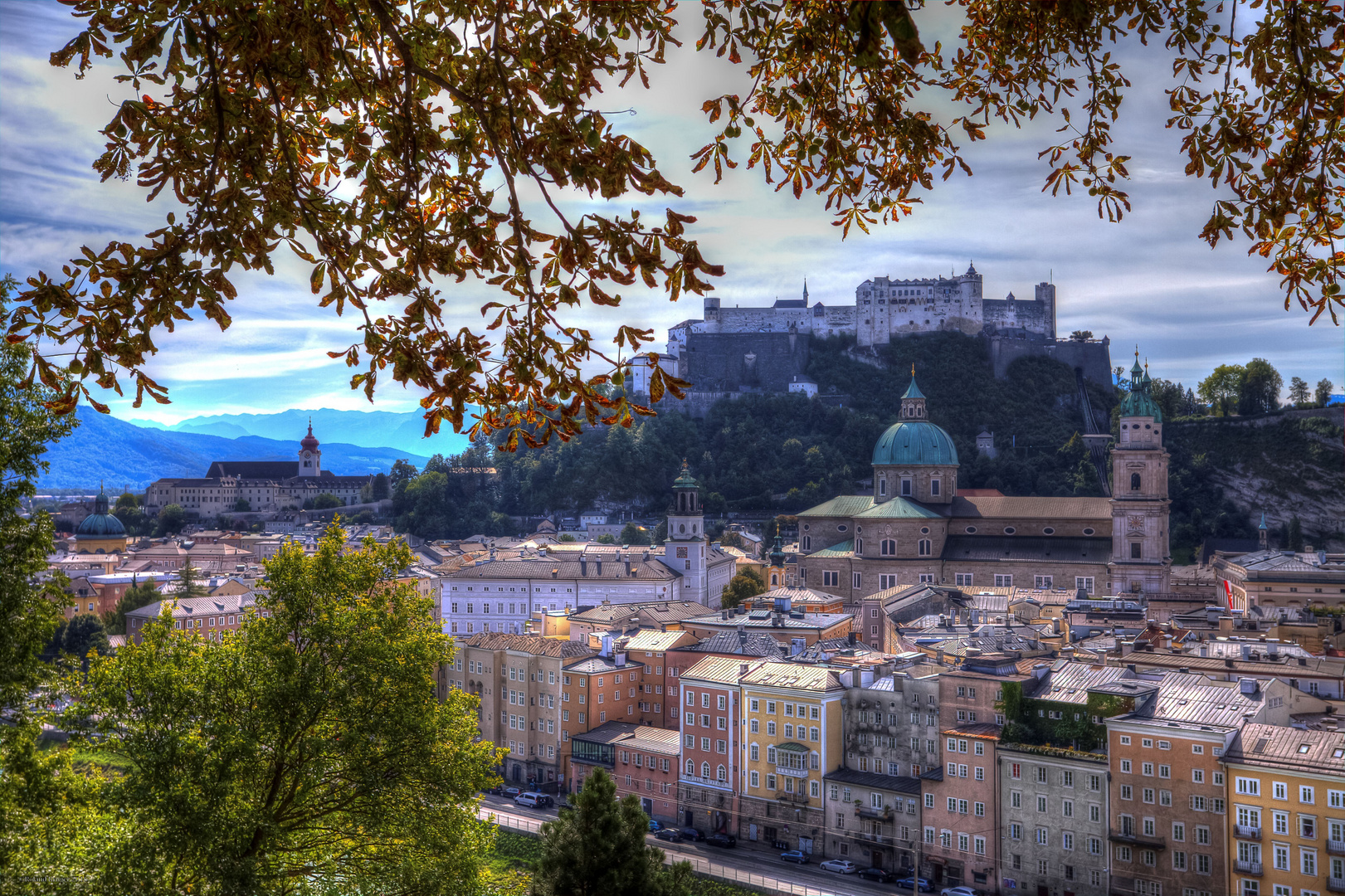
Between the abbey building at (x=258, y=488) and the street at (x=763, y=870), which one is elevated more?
the abbey building at (x=258, y=488)

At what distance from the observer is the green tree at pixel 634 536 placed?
68500 millimetres

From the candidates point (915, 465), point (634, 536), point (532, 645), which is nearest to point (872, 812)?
point (532, 645)

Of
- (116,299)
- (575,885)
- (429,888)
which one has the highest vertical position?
(116,299)

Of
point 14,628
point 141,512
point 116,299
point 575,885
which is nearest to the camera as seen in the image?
point 116,299

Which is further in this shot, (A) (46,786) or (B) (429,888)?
(B) (429,888)

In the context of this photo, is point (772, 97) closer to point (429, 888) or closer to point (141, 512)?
point (429, 888)

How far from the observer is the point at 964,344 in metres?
80.9

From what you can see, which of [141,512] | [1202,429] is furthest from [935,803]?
[141,512]

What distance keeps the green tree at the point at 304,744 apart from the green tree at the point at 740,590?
36555mm

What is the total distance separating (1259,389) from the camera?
236 feet

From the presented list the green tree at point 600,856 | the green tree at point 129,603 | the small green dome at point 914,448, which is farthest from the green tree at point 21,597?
Result: the small green dome at point 914,448

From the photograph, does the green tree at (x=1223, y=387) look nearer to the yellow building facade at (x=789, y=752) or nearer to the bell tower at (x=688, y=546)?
the bell tower at (x=688, y=546)

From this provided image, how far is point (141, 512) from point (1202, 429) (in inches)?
3349

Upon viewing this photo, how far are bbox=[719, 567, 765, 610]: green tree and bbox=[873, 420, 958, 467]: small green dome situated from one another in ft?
30.4
